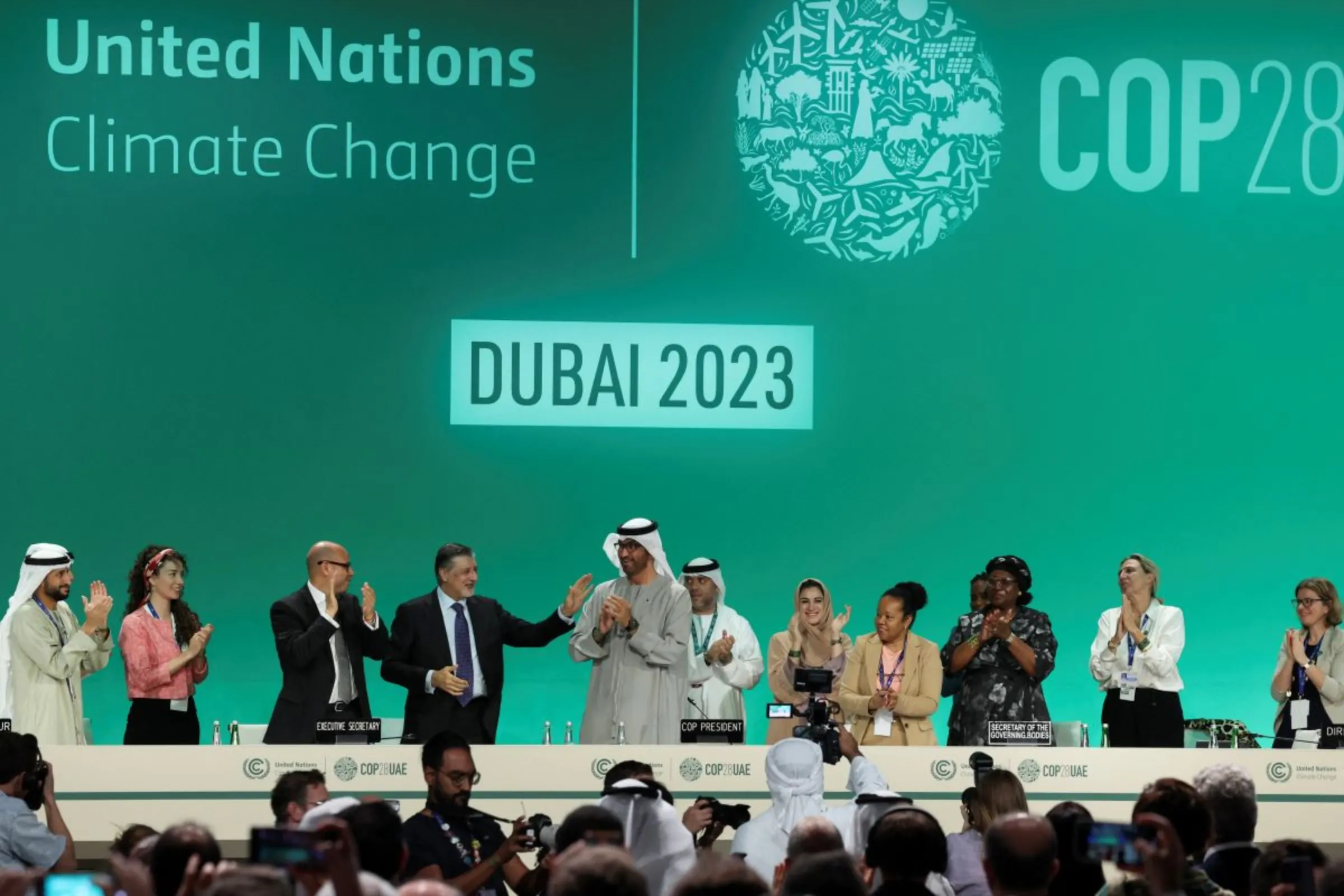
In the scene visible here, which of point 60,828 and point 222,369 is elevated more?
point 222,369

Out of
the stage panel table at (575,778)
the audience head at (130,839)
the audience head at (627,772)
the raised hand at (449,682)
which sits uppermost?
the raised hand at (449,682)

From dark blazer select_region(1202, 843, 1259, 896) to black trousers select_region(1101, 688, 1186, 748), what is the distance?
142 inches

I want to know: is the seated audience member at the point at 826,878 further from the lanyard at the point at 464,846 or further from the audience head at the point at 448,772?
the audience head at the point at 448,772

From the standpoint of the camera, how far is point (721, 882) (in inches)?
129

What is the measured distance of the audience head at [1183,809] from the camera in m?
3.97

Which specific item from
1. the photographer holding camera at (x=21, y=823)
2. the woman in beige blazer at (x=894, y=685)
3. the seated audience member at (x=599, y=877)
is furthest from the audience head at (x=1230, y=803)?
the woman in beige blazer at (x=894, y=685)

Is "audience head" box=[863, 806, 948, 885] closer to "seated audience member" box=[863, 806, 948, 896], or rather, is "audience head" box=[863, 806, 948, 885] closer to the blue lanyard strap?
"seated audience member" box=[863, 806, 948, 896]

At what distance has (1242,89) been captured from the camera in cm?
964

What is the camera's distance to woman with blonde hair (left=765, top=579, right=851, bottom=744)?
25.2 ft

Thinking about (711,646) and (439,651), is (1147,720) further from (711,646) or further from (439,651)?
(439,651)

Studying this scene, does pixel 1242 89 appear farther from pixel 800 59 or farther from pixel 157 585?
pixel 157 585

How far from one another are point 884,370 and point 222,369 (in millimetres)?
3144

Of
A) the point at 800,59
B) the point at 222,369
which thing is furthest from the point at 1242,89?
the point at 222,369

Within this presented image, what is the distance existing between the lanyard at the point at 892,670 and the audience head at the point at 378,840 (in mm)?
3670
